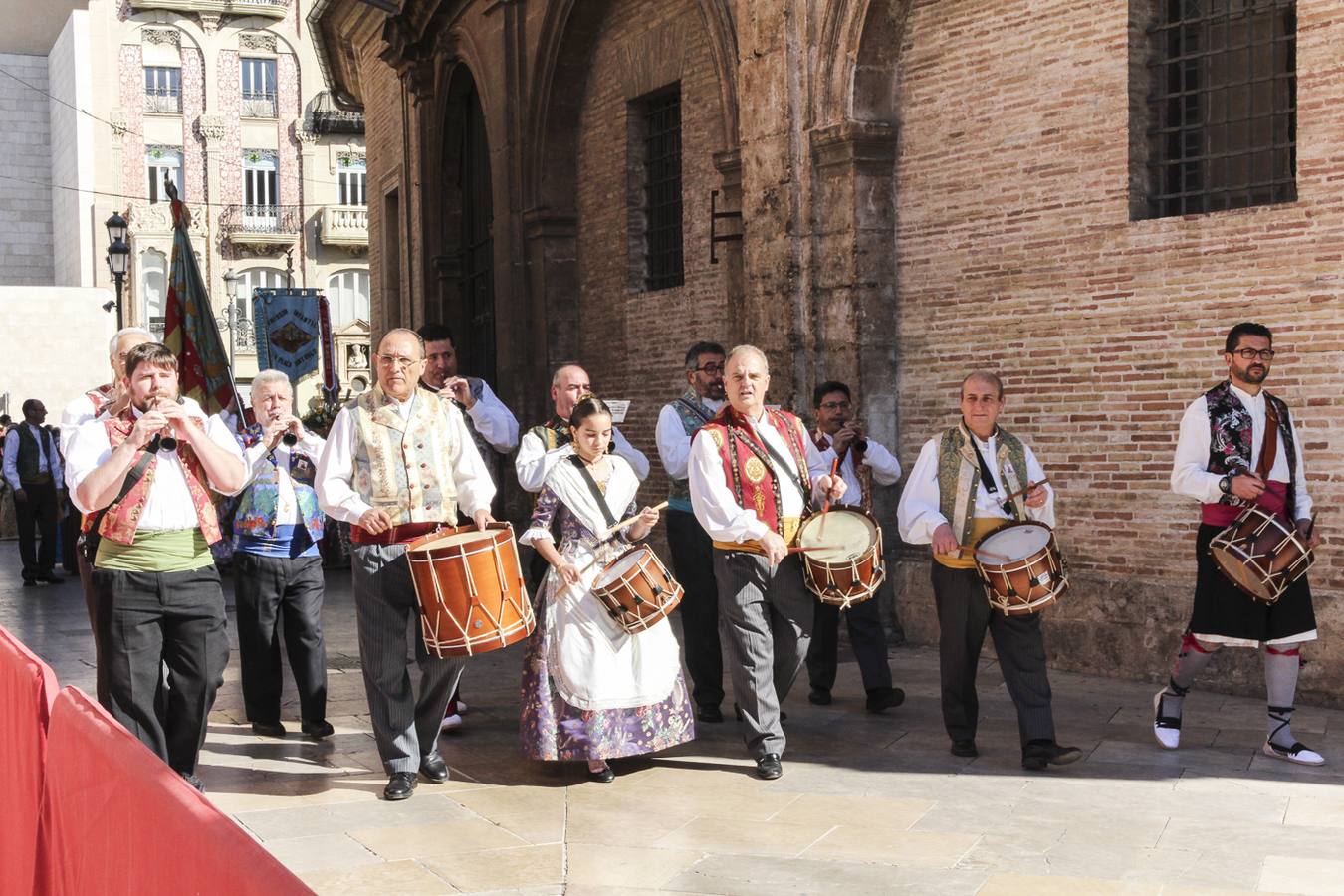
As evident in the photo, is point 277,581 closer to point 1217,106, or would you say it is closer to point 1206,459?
point 1206,459

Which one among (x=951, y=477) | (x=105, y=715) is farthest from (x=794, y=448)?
(x=105, y=715)

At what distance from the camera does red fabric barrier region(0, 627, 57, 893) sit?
3.95m

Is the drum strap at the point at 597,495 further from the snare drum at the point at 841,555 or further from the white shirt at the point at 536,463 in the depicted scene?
the snare drum at the point at 841,555

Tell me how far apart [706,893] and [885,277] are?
251 inches

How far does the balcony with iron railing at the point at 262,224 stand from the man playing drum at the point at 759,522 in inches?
1767

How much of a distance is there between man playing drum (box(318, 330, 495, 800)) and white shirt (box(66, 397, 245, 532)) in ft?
1.80

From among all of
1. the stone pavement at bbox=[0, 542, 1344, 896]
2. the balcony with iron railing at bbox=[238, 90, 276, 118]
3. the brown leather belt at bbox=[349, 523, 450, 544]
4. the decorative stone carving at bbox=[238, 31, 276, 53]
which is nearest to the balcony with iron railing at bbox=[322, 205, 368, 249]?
the balcony with iron railing at bbox=[238, 90, 276, 118]

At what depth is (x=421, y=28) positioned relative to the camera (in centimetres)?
1911

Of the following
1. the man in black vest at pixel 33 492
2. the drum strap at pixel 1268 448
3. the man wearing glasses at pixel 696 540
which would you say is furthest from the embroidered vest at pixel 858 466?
the man in black vest at pixel 33 492

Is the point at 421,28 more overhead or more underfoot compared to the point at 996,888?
more overhead

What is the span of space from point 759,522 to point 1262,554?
2.15 metres

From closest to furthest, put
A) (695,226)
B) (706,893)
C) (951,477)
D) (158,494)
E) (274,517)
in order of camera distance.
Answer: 1. (706,893)
2. (158,494)
3. (951,477)
4. (274,517)
5. (695,226)

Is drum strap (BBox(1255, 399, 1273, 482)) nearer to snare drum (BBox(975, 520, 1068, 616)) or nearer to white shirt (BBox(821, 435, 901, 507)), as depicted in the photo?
snare drum (BBox(975, 520, 1068, 616))

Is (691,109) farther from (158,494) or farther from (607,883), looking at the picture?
(607,883)
